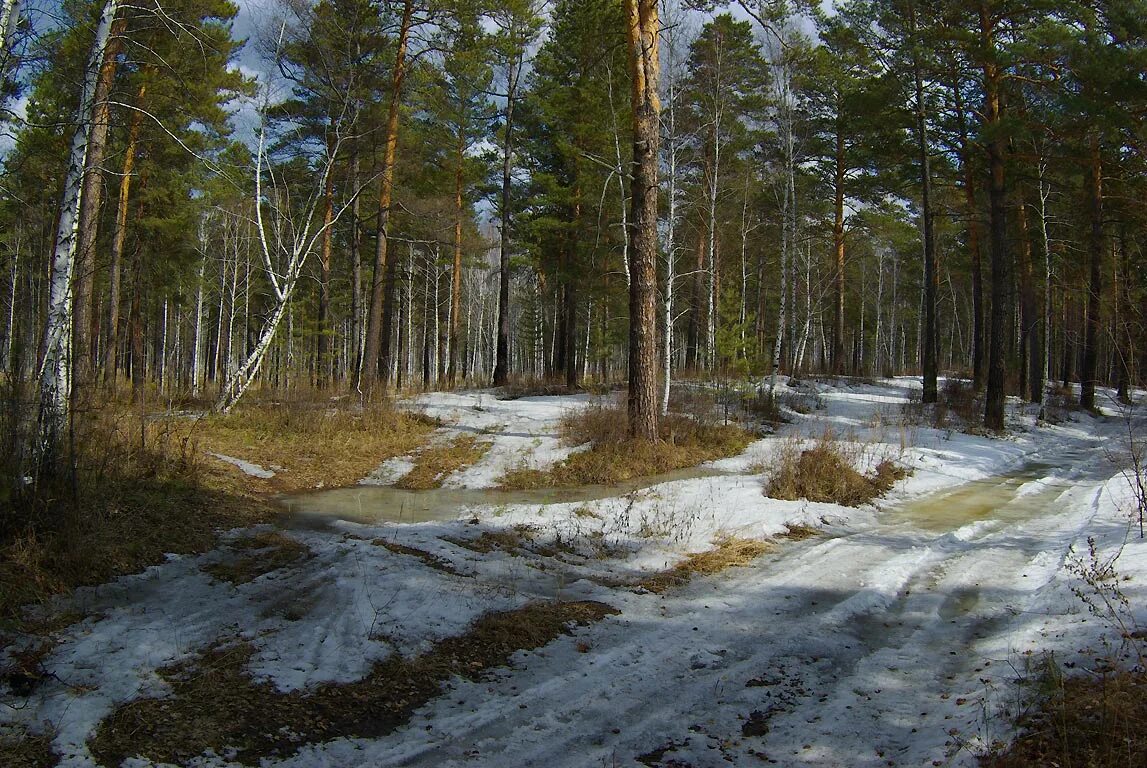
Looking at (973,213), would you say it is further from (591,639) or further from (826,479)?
(591,639)

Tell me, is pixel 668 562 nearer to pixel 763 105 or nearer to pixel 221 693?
pixel 221 693

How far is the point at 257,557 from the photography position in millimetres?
5680

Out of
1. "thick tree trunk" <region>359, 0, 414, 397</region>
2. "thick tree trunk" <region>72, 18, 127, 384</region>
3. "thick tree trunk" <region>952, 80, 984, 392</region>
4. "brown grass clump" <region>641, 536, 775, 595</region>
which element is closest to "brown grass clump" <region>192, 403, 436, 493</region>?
"thick tree trunk" <region>359, 0, 414, 397</region>

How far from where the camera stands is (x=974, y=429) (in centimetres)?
1535

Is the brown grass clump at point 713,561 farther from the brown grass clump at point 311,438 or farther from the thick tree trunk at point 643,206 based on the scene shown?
the brown grass clump at point 311,438

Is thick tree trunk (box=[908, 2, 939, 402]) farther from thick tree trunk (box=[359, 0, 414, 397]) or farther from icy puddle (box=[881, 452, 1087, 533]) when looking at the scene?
thick tree trunk (box=[359, 0, 414, 397])

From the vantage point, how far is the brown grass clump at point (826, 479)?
851cm

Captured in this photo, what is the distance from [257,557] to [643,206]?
7646 millimetres

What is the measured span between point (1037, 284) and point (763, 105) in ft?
59.0

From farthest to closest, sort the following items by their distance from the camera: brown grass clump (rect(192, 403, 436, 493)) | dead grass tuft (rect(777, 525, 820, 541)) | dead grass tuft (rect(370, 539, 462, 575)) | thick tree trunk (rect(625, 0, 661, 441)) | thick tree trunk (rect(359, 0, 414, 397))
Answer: thick tree trunk (rect(359, 0, 414, 397)), brown grass clump (rect(192, 403, 436, 493)), thick tree trunk (rect(625, 0, 661, 441)), dead grass tuft (rect(777, 525, 820, 541)), dead grass tuft (rect(370, 539, 462, 575))

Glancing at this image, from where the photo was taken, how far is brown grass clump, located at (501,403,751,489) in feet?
33.3

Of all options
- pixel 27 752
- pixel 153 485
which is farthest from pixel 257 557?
pixel 27 752

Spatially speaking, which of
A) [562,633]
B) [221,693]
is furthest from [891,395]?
[221,693]

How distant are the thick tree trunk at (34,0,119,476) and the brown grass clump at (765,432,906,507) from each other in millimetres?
7535
